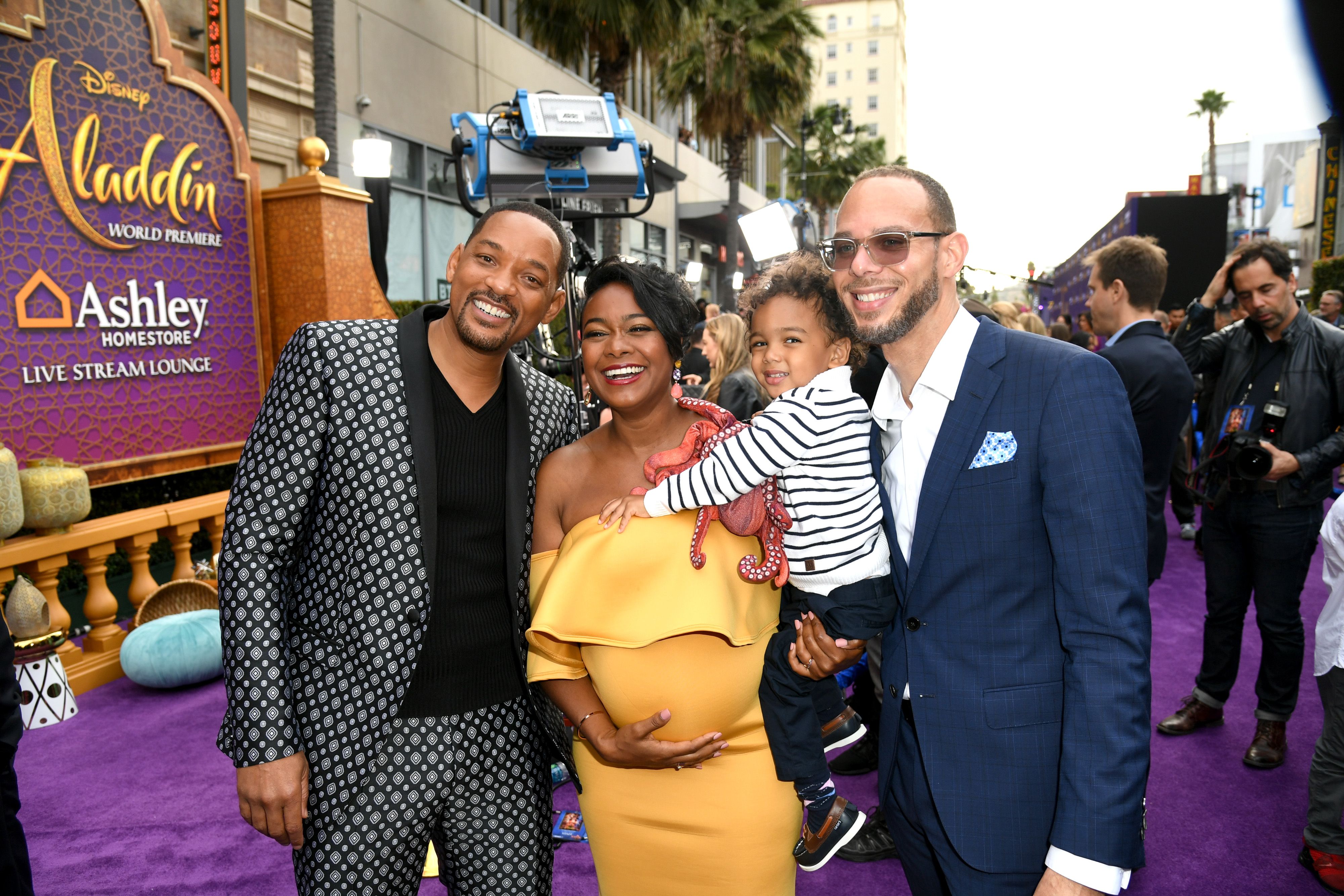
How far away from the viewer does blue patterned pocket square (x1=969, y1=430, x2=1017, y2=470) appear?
166 cm

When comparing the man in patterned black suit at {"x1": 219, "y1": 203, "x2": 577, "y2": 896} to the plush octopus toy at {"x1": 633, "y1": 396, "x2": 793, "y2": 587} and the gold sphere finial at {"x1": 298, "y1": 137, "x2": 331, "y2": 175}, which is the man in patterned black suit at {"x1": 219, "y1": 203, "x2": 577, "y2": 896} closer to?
the plush octopus toy at {"x1": 633, "y1": 396, "x2": 793, "y2": 587}

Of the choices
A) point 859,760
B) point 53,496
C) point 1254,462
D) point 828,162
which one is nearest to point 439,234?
point 53,496

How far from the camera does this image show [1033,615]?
5.54 feet

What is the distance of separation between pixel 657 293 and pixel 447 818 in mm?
Answer: 1489

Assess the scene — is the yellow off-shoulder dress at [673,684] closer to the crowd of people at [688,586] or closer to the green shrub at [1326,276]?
the crowd of people at [688,586]

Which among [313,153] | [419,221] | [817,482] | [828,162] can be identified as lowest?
[817,482]

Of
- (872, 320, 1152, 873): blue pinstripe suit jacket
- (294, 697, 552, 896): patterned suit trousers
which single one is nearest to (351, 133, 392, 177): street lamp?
(294, 697, 552, 896): patterned suit trousers

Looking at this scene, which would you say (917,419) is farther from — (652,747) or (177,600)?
(177,600)

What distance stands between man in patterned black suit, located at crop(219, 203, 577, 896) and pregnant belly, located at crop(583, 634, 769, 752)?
0.81 feet

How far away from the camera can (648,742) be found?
2027 mm

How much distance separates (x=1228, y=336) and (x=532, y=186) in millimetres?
4527

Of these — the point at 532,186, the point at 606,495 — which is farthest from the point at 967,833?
the point at 532,186

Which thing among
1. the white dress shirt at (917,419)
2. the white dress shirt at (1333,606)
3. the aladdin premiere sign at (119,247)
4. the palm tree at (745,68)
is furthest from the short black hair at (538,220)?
the palm tree at (745,68)

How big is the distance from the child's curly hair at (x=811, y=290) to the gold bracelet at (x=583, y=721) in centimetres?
124
